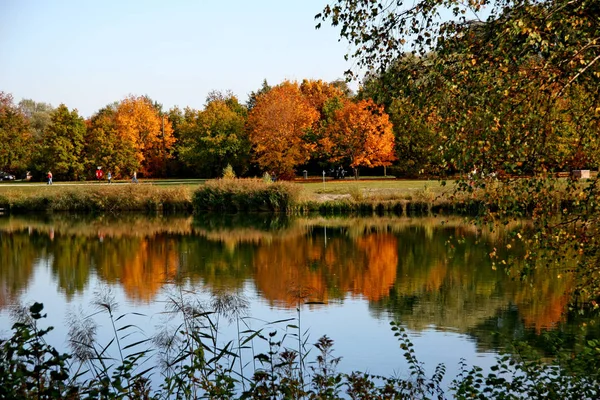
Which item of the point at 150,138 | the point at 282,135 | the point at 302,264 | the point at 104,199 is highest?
the point at 150,138

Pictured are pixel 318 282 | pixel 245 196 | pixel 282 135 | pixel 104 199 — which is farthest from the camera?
pixel 282 135

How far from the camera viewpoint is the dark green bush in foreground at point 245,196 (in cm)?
3781

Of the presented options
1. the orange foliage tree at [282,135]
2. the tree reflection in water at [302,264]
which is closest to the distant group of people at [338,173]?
the orange foliage tree at [282,135]

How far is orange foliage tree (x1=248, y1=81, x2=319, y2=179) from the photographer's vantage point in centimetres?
5359

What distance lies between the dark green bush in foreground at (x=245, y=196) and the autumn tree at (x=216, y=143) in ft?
62.2

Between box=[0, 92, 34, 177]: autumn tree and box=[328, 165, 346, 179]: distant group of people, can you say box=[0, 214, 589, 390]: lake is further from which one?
box=[0, 92, 34, 177]: autumn tree

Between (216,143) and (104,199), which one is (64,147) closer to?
(216,143)

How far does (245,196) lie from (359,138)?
1603 centimetres

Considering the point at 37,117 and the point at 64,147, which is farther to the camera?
the point at 37,117

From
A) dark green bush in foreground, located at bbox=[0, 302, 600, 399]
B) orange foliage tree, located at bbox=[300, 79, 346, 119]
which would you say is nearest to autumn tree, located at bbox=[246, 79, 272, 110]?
orange foliage tree, located at bbox=[300, 79, 346, 119]

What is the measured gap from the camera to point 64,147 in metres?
61.2

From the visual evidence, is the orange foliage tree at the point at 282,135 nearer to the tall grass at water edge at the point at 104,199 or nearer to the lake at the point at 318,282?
the tall grass at water edge at the point at 104,199

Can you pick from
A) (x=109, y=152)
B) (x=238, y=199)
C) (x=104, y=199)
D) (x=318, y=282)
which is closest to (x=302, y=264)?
(x=318, y=282)

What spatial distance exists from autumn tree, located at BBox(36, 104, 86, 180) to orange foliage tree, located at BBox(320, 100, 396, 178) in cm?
2280
